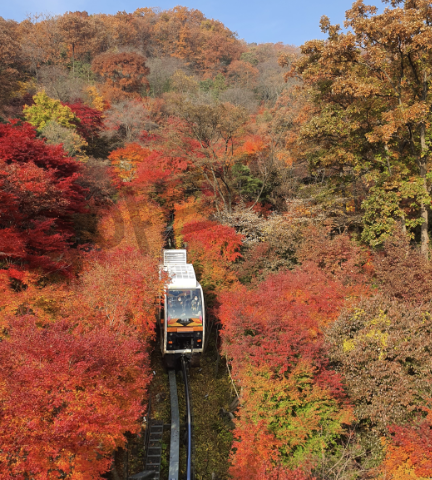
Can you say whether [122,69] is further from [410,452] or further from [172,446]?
[410,452]

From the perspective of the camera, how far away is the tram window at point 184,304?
15383 mm

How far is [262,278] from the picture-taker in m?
17.6

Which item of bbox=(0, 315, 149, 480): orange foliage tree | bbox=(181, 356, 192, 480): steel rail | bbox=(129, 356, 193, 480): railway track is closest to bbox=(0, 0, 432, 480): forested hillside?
bbox=(0, 315, 149, 480): orange foliage tree

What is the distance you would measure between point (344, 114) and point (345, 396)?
41.0 ft

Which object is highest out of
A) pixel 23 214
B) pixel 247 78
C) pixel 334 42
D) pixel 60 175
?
pixel 247 78

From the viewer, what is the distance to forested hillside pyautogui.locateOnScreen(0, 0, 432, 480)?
781 centimetres

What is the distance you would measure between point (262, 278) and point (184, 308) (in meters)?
4.54

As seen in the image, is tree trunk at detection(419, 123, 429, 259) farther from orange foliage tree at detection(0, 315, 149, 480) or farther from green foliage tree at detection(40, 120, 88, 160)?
green foliage tree at detection(40, 120, 88, 160)

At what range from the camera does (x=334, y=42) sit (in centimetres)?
1516

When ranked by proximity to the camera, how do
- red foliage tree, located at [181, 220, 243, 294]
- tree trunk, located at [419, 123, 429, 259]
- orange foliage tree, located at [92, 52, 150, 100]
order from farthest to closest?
orange foliage tree, located at [92, 52, 150, 100] < red foliage tree, located at [181, 220, 243, 294] < tree trunk, located at [419, 123, 429, 259]

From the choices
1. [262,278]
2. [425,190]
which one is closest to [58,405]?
[262,278]

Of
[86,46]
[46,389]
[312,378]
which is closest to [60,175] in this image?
[46,389]

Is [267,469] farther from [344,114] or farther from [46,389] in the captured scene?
[344,114]

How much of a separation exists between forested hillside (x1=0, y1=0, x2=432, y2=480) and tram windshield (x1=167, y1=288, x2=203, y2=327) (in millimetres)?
838
